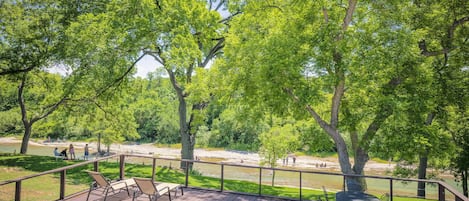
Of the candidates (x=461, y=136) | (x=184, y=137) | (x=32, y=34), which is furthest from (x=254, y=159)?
(x=32, y=34)

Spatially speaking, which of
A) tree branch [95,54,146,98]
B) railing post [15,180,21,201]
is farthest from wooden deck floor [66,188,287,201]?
tree branch [95,54,146,98]

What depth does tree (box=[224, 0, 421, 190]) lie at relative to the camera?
35.6 feet

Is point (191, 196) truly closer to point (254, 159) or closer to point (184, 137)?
point (184, 137)

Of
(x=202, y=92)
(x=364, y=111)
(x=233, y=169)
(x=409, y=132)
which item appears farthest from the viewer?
(x=233, y=169)

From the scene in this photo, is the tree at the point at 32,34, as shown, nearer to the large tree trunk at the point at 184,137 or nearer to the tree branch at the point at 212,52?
the large tree trunk at the point at 184,137

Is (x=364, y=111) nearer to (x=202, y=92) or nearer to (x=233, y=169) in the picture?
(x=202, y=92)

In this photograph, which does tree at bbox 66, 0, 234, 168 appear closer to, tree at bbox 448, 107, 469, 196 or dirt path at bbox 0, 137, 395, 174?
tree at bbox 448, 107, 469, 196

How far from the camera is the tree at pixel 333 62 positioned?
10.9 metres

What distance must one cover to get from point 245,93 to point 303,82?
2.82 metres

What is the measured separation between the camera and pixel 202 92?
15.5m

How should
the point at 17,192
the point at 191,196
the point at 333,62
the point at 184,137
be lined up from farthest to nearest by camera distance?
the point at 184,137 → the point at 333,62 → the point at 191,196 → the point at 17,192

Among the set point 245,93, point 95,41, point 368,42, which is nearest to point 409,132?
point 368,42

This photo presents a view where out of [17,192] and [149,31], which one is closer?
[17,192]

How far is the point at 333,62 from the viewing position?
11.4 meters
